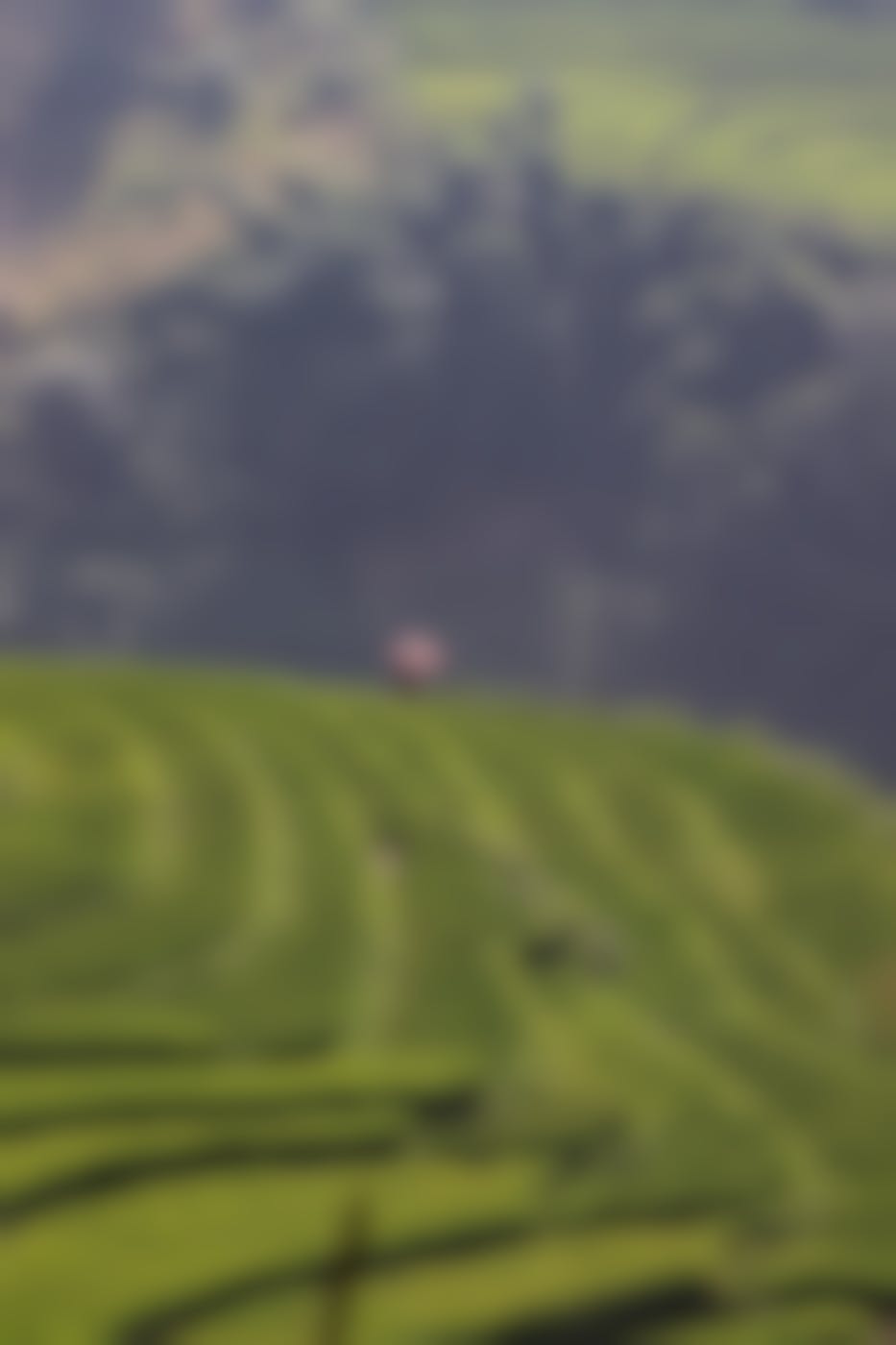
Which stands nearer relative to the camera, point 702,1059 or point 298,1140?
point 298,1140

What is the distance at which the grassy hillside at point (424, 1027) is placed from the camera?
24.2 metres

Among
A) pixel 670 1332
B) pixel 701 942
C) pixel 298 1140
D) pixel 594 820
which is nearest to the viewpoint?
pixel 670 1332

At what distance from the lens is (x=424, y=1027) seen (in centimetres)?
3178

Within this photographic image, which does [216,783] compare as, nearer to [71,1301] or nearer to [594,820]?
[594,820]

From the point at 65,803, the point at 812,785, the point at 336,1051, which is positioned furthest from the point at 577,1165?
the point at 812,785

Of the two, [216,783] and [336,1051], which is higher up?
[216,783]

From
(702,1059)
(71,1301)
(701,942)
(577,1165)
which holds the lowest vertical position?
(71,1301)

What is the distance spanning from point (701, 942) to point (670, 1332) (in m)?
14.1

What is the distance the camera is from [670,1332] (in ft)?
80.9

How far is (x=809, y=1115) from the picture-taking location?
32625mm

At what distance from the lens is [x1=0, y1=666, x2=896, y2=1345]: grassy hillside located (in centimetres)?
2416

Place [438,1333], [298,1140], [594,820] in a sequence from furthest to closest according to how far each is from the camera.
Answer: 1. [594,820]
2. [298,1140]
3. [438,1333]

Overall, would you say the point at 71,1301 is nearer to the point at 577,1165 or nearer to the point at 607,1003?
the point at 577,1165

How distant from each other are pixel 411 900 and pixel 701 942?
5.65 m
